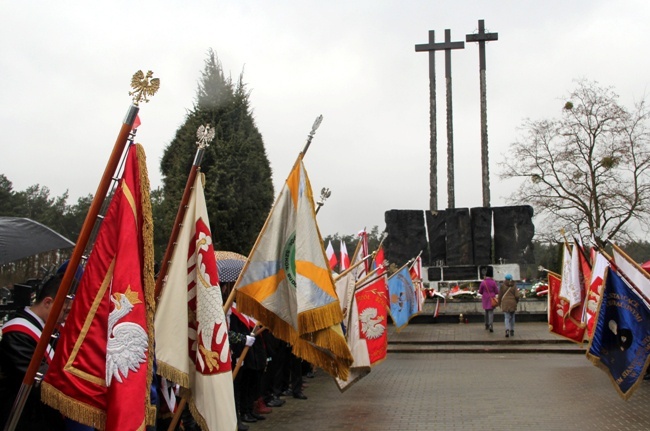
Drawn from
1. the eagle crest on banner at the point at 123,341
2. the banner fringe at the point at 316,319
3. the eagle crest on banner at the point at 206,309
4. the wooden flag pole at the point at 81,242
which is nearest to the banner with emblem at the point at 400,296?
the banner fringe at the point at 316,319

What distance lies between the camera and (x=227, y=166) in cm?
1962

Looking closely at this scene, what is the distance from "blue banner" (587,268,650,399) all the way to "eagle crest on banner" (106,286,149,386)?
6.31 m

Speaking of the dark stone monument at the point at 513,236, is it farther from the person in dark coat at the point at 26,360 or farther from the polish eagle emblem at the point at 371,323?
the person in dark coat at the point at 26,360

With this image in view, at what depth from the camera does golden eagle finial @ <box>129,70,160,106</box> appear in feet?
13.2

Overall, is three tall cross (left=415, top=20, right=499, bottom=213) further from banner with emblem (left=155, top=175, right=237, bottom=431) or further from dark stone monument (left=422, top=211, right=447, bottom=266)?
banner with emblem (left=155, top=175, right=237, bottom=431)

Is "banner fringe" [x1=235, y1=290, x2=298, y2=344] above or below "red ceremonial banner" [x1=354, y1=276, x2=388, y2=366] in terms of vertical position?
above

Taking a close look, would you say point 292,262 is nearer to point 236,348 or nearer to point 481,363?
point 236,348

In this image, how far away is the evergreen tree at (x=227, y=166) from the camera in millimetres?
19344

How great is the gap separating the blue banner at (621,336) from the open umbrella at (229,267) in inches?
179

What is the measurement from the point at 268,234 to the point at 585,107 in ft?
96.1

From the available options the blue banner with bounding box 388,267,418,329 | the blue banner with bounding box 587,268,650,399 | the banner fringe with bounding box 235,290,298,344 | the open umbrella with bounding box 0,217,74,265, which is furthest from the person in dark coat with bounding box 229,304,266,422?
the blue banner with bounding box 388,267,418,329

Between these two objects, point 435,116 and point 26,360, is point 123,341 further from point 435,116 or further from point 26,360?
point 435,116

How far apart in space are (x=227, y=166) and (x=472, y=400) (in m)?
11.4

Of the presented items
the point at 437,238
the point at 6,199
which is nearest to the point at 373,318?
the point at 437,238
